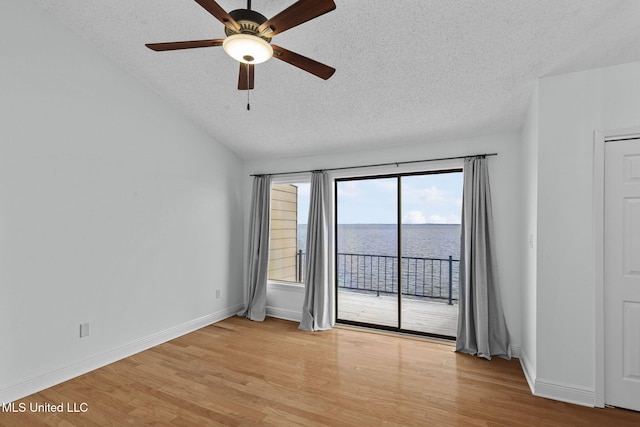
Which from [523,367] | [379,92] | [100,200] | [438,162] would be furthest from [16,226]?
[523,367]

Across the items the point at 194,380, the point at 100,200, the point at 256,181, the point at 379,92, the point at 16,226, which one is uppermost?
the point at 379,92

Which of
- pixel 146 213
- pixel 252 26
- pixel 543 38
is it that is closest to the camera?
pixel 252 26

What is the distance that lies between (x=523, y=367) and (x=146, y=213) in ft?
13.7

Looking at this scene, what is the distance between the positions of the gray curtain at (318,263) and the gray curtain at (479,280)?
1644mm

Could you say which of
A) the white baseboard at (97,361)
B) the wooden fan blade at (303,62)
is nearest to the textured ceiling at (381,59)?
the wooden fan blade at (303,62)

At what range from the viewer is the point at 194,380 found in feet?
9.14

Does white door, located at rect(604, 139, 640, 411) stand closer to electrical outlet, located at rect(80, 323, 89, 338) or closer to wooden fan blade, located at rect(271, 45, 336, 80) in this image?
wooden fan blade, located at rect(271, 45, 336, 80)

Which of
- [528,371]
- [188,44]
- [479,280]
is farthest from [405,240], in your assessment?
[188,44]

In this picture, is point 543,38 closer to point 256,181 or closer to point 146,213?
point 256,181

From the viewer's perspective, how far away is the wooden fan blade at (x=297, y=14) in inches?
58.2

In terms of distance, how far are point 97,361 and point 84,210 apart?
144cm

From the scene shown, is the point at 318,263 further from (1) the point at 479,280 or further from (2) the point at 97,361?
(2) the point at 97,361

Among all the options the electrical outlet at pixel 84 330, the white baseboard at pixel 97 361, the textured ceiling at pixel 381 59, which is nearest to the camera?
the textured ceiling at pixel 381 59

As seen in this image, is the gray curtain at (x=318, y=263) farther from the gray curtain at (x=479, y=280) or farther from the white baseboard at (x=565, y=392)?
the white baseboard at (x=565, y=392)
